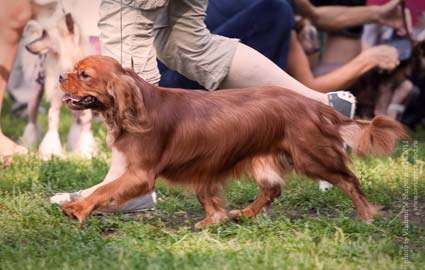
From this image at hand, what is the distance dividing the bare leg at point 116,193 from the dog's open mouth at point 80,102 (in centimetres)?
38

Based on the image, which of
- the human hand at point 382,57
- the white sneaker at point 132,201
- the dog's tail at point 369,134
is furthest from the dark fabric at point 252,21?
the dog's tail at point 369,134

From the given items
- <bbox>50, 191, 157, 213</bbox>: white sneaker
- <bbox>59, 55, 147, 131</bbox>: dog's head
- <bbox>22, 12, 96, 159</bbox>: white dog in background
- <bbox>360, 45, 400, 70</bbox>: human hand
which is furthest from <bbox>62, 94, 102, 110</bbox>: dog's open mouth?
<bbox>360, 45, 400, 70</bbox>: human hand

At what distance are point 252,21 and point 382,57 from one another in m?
1.24

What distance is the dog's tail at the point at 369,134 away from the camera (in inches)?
225

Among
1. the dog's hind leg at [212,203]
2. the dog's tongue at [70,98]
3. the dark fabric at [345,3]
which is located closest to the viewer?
the dog's tongue at [70,98]

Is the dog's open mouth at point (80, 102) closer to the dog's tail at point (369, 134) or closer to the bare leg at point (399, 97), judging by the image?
the dog's tail at point (369, 134)

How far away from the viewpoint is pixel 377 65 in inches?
339

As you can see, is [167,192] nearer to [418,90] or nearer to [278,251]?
[278,251]

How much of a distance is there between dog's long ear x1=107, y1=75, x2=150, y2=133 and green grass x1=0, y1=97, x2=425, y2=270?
53 centimetres

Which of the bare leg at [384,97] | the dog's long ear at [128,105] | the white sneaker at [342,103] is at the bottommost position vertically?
the bare leg at [384,97]

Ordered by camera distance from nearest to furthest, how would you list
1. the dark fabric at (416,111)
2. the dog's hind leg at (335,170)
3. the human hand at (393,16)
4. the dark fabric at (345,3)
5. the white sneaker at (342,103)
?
the dog's hind leg at (335,170)
the white sneaker at (342,103)
the human hand at (393,16)
the dark fabric at (345,3)
the dark fabric at (416,111)

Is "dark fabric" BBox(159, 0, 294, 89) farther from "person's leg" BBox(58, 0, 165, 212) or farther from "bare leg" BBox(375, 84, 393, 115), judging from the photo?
"person's leg" BBox(58, 0, 165, 212)

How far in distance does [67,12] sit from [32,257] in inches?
139

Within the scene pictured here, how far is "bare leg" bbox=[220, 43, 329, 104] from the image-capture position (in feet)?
20.6
